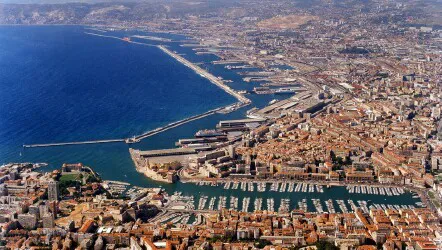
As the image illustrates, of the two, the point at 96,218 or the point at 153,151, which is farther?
the point at 153,151

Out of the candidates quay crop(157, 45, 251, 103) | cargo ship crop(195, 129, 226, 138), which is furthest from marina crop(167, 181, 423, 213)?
quay crop(157, 45, 251, 103)

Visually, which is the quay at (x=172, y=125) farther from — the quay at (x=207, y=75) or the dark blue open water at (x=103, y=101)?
the quay at (x=207, y=75)

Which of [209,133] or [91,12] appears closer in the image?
[209,133]

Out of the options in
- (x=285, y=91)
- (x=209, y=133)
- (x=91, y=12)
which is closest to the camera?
(x=209, y=133)

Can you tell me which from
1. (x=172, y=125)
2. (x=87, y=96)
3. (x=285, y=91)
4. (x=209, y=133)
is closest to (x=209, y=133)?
(x=209, y=133)

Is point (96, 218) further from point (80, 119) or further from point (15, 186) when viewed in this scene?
point (80, 119)

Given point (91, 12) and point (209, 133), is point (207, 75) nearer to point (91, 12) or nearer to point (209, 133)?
point (209, 133)

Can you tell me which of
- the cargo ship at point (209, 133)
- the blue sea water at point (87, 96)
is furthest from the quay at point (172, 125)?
the cargo ship at point (209, 133)

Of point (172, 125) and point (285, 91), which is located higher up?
point (285, 91)

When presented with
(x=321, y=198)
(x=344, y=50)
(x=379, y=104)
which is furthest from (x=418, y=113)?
(x=344, y=50)
